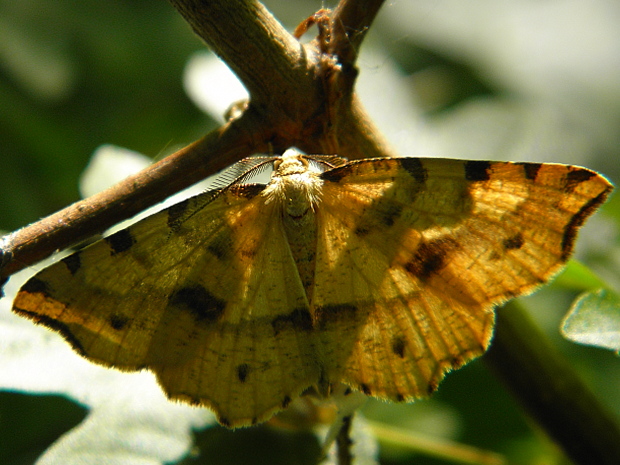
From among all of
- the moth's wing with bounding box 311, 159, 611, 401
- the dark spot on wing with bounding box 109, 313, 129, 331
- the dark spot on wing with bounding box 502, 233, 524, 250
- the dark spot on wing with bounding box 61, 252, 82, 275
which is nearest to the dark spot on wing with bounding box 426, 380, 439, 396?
the moth's wing with bounding box 311, 159, 611, 401

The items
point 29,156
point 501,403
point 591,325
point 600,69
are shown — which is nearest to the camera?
point 591,325

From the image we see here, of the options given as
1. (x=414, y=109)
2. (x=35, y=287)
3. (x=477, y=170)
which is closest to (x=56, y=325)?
(x=35, y=287)

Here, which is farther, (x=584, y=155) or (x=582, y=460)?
(x=584, y=155)

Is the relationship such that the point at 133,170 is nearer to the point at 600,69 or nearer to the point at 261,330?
the point at 261,330

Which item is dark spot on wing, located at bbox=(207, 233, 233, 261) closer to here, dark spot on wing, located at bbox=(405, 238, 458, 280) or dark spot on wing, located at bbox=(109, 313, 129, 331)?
dark spot on wing, located at bbox=(109, 313, 129, 331)

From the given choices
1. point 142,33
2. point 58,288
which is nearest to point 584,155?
point 58,288

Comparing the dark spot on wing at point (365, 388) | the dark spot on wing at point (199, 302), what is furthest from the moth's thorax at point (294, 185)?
the dark spot on wing at point (365, 388)

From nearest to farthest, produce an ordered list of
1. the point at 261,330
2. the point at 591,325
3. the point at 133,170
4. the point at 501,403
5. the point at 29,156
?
the point at 591,325, the point at 261,330, the point at 133,170, the point at 501,403, the point at 29,156

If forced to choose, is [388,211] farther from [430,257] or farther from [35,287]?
[35,287]
